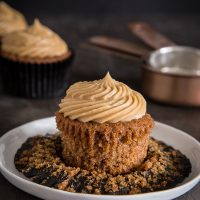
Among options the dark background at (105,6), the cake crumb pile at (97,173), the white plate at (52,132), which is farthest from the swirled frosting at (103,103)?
the dark background at (105,6)

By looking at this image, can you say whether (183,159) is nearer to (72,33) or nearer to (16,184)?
(16,184)

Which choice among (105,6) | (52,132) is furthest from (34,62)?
(105,6)

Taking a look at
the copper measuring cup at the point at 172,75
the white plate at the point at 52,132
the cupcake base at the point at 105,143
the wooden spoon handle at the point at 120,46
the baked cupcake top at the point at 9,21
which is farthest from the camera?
the baked cupcake top at the point at 9,21

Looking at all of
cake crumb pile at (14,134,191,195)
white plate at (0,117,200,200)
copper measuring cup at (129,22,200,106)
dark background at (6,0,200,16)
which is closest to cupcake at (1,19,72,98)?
copper measuring cup at (129,22,200,106)

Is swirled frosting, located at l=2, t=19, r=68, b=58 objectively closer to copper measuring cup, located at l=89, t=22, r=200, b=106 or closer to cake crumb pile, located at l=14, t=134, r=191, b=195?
copper measuring cup, located at l=89, t=22, r=200, b=106

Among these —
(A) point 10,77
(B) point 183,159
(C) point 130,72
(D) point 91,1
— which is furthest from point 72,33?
(B) point 183,159

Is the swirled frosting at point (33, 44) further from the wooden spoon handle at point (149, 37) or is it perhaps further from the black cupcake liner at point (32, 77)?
the wooden spoon handle at point (149, 37)
